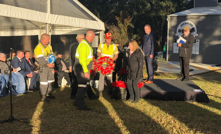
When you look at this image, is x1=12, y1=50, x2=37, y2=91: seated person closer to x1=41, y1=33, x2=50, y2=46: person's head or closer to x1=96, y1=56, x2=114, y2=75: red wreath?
x1=41, y1=33, x2=50, y2=46: person's head

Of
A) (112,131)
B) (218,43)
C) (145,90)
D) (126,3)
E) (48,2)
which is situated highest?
(126,3)

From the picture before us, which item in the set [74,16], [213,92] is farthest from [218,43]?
[74,16]

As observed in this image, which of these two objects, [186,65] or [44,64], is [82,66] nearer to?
[44,64]

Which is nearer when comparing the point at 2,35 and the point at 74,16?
the point at 74,16

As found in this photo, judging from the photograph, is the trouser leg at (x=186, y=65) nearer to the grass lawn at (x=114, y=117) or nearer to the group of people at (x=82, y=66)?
the group of people at (x=82, y=66)

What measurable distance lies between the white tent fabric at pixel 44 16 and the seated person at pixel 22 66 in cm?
129

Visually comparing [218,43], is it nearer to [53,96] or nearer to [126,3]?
[53,96]

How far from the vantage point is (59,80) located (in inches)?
319

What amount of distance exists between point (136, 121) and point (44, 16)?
5363 mm

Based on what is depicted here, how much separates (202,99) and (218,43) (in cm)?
1268

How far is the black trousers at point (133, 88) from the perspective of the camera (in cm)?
575

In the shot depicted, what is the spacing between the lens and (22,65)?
24.7 ft

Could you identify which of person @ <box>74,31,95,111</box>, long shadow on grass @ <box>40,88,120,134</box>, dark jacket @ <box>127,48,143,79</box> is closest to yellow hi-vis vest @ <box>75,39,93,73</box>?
person @ <box>74,31,95,111</box>

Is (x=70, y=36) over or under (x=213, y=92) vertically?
over
